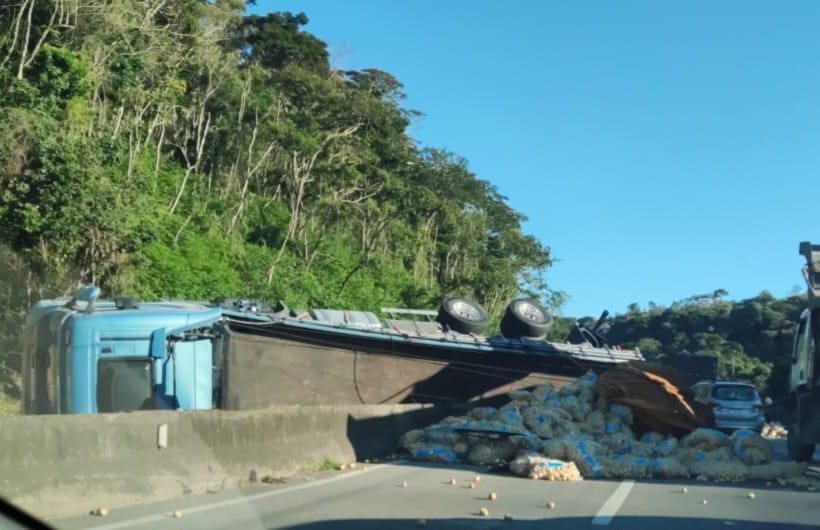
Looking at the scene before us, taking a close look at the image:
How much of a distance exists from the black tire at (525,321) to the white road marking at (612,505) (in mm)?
11206

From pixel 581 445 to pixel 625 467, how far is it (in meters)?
0.77

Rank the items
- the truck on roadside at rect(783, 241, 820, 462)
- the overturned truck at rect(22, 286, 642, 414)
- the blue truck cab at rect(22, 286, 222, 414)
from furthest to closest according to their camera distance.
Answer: the truck on roadside at rect(783, 241, 820, 462)
the overturned truck at rect(22, 286, 642, 414)
the blue truck cab at rect(22, 286, 222, 414)

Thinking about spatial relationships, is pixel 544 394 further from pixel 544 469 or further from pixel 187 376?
pixel 187 376

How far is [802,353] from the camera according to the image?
1730 cm

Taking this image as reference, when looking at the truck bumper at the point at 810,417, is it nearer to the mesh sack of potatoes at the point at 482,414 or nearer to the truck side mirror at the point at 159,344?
the mesh sack of potatoes at the point at 482,414

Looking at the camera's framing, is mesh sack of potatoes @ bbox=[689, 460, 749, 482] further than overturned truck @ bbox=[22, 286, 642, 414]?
Yes

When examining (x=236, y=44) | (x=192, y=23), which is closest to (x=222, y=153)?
(x=192, y=23)

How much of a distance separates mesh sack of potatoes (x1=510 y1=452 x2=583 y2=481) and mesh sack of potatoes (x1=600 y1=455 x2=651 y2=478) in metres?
0.63

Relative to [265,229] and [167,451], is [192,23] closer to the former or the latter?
[265,229]

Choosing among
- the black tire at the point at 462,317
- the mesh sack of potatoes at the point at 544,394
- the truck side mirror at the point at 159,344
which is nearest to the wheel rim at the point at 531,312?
the black tire at the point at 462,317

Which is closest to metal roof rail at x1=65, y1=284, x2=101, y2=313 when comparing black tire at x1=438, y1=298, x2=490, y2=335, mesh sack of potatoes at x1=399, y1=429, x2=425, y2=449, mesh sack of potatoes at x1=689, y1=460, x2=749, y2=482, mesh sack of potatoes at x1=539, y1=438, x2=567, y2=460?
mesh sack of potatoes at x1=399, y1=429, x2=425, y2=449

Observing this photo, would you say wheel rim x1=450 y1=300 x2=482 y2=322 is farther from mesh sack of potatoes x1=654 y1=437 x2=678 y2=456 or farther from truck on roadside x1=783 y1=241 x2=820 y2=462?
truck on roadside x1=783 y1=241 x2=820 y2=462

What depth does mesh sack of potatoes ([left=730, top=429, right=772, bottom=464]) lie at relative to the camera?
16.3m

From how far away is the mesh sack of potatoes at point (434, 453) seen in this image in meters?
17.7
